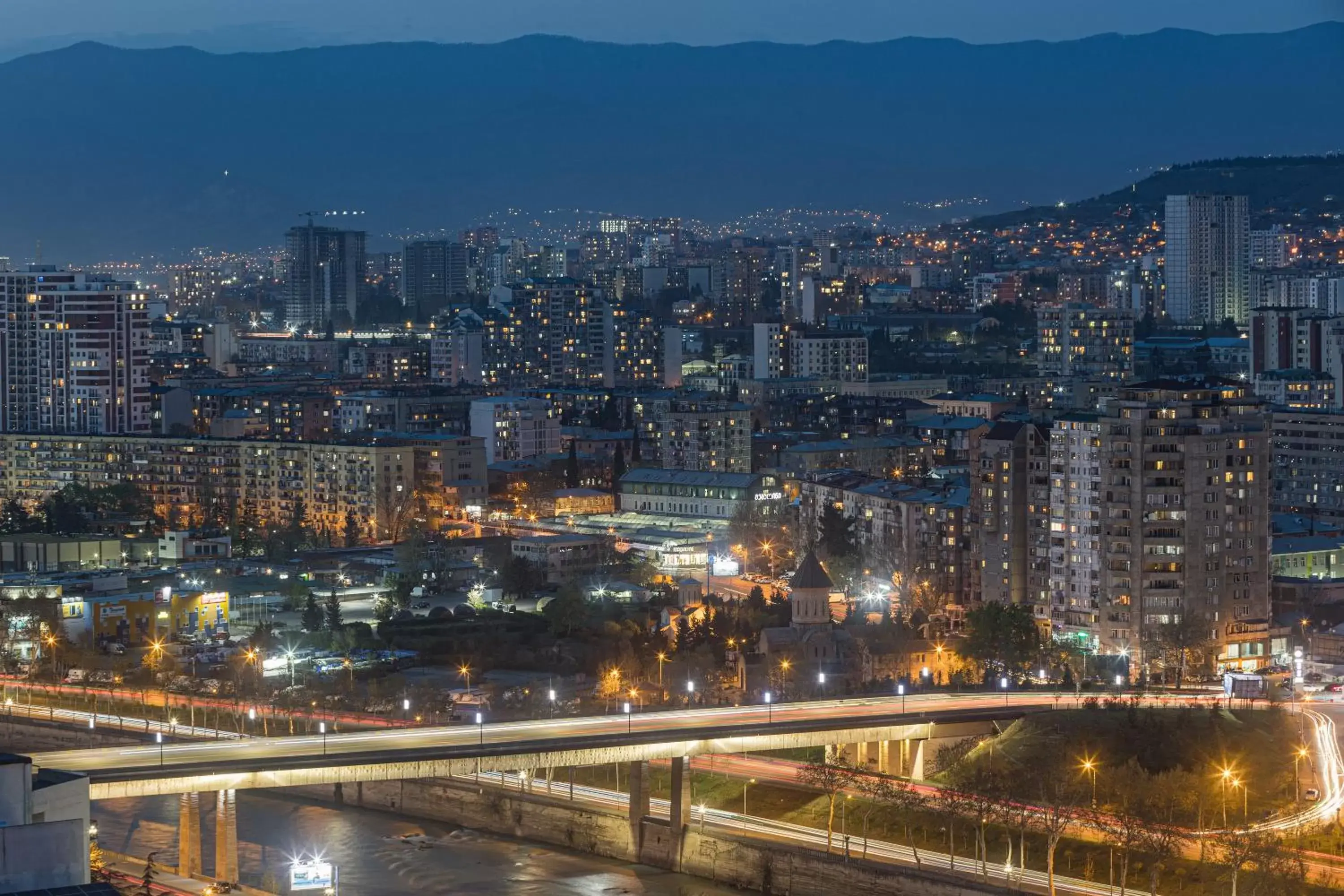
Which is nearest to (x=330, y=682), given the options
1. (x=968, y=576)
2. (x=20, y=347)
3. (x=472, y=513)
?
(x=968, y=576)

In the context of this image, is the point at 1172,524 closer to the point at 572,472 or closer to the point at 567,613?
the point at 567,613

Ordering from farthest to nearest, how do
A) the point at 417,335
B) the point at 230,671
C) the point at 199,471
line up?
the point at 417,335, the point at 199,471, the point at 230,671

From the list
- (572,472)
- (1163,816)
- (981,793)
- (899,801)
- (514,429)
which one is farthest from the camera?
(514,429)

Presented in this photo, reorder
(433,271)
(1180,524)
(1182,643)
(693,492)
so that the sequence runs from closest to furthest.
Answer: (1182,643), (1180,524), (693,492), (433,271)

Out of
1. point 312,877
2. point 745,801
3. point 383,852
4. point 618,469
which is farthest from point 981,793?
point 618,469

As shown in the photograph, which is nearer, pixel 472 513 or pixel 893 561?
pixel 893 561

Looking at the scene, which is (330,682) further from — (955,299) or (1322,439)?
(955,299)

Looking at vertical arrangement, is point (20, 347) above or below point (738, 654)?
above
